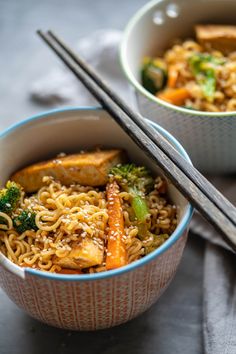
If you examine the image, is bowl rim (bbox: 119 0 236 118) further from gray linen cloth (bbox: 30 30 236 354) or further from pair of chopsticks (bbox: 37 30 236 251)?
gray linen cloth (bbox: 30 30 236 354)

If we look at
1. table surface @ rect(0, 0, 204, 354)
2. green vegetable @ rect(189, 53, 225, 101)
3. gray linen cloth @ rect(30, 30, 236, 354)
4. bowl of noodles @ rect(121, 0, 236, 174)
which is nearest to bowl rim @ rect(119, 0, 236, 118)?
bowl of noodles @ rect(121, 0, 236, 174)

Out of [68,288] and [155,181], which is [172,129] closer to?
[155,181]

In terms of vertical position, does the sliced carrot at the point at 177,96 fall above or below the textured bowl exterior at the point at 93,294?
above

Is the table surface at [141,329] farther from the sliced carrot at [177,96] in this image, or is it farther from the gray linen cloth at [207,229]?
the sliced carrot at [177,96]

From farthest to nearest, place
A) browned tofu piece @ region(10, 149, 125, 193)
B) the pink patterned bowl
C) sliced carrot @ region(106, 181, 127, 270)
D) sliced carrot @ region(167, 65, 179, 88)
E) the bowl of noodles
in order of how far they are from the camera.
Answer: sliced carrot @ region(167, 65, 179, 88) < the bowl of noodles < browned tofu piece @ region(10, 149, 125, 193) < sliced carrot @ region(106, 181, 127, 270) < the pink patterned bowl

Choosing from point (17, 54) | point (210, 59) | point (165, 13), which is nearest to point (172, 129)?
point (210, 59)

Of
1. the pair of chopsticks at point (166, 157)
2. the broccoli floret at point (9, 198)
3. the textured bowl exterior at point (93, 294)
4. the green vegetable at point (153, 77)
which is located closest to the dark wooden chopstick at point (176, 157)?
the pair of chopsticks at point (166, 157)
